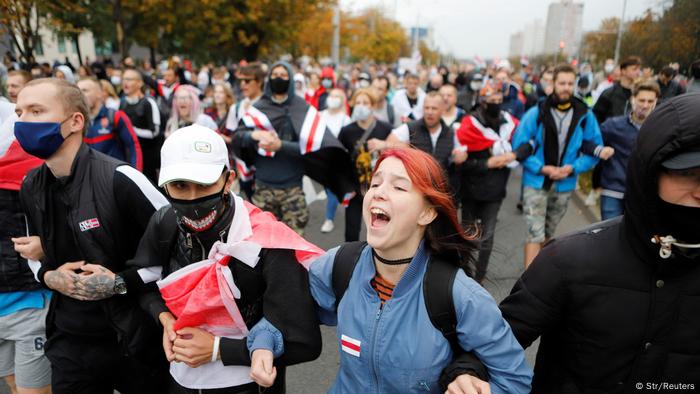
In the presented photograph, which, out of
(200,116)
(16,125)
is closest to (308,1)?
(200,116)

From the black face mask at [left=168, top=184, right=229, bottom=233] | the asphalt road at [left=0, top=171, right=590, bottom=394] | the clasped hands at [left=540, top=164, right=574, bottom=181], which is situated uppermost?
the black face mask at [left=168, top=184, right=229, bottom=233]

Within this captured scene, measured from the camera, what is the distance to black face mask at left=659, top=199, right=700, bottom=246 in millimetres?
1549

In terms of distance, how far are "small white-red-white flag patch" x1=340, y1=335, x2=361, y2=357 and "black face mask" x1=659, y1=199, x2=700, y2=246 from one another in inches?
43.3

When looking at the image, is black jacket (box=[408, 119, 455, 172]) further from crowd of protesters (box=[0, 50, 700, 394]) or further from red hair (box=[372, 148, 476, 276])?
red hair (box=[372, 148, 476, 276])

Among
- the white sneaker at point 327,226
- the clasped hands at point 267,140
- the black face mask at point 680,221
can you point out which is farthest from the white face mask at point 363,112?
the black face mask at point 680,221

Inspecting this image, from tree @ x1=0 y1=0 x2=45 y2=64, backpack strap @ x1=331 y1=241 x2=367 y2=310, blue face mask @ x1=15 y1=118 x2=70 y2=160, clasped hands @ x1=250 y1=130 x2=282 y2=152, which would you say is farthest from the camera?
tree @ x1=0 y1=0 x2=45 y2=64

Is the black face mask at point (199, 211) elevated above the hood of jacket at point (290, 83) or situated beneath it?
situated beneath

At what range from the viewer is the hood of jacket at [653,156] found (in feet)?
4.88

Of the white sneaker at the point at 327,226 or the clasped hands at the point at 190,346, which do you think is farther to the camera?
the white sneaker at the point at 327,226

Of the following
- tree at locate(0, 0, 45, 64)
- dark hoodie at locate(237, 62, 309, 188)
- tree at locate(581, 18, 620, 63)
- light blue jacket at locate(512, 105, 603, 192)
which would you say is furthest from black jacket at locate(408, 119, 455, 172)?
tree at locate(581, 18, 620, 63)

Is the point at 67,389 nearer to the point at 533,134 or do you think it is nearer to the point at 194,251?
the point at 194,251

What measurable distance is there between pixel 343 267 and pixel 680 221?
3.81 feet

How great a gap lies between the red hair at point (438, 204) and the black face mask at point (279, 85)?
3.15 m

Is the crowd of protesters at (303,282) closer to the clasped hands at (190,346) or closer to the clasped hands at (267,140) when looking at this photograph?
the clasped hands at (190,346)
